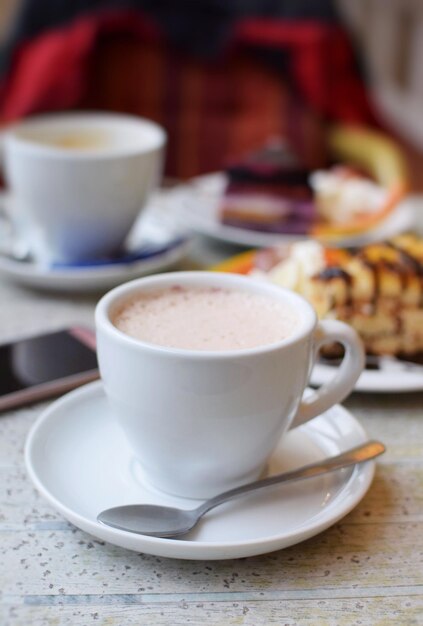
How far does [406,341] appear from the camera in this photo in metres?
0.97

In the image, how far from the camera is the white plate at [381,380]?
2.69ft

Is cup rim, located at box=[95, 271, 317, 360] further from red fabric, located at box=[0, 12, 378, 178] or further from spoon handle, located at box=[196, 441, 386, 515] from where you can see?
red fabric, located at box=[0, 12, 378, 178]

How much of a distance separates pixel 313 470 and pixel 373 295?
0.36 metres

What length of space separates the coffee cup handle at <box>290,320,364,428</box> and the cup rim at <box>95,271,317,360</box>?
0.03 metres

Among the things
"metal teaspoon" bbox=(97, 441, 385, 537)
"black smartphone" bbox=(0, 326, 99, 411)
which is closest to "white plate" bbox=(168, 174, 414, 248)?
"black smartphone" bbox=(0, 326, 99, 411)

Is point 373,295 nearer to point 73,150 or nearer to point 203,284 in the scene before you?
point 203,284

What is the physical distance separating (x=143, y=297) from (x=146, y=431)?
0.13 m

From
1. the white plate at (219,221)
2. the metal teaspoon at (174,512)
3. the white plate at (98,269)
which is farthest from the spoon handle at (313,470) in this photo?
the white plate at (219,221)

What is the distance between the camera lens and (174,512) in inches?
23.6

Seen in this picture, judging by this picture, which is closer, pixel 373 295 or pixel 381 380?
pixel 381 380

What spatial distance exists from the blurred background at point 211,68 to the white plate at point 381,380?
1750mm

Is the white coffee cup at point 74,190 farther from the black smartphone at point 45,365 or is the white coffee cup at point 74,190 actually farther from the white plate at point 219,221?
the black smartphone at point 45,365

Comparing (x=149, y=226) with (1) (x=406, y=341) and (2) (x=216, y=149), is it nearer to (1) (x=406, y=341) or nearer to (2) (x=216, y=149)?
(1) (x=406, y=341)

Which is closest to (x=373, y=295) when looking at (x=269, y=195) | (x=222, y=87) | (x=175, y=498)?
(x=175, y=498)
